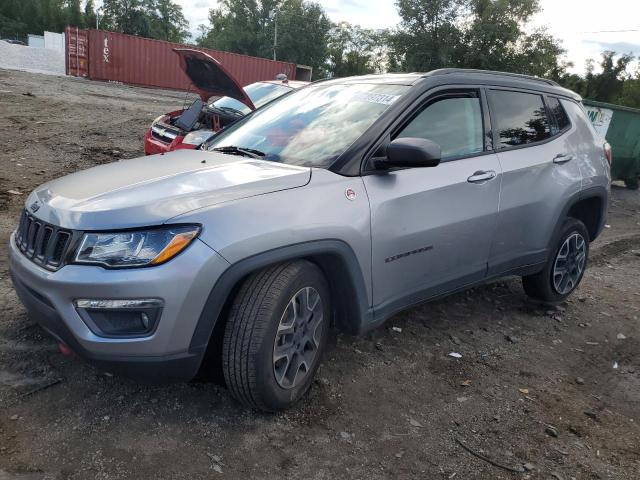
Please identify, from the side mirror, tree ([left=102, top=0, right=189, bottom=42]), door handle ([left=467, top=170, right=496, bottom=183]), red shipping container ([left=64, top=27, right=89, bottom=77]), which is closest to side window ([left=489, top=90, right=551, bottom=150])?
door handle ([left=467, top=170, right=496, bottom=183])

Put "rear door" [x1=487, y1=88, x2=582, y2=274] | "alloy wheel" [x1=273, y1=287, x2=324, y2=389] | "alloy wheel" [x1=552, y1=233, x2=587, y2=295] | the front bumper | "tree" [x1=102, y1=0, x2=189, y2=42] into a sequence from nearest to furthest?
the front bumper
"alloy wheel" [x1=273, y1=287, x2=324, y2=389]
"rear door" [x1=487, y1=88, x2=582, y2=274]
"alloy wheel" [x1=552, y1=233, x2=587, y2=295]
"tree" [x1=102, y1=0, x2=189, y2=42]

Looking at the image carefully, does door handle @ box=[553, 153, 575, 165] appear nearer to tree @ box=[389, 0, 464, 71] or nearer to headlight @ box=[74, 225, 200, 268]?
headlight @ box=[74, 225, 200, 268]

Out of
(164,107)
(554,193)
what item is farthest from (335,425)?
(164,107)

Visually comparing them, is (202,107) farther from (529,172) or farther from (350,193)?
(350,193)

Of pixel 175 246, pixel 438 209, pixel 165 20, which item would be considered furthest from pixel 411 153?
pixel 165 20

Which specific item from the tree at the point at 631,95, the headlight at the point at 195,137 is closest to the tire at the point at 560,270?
the headlight at the point at 195,137

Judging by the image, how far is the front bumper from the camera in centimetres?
222

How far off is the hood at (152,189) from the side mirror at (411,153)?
0.47m

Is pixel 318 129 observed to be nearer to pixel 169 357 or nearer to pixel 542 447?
pixel 169 357

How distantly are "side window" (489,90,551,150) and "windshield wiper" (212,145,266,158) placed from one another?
5.47 feet

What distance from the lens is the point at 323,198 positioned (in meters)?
2.72

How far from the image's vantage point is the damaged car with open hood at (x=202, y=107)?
590cm

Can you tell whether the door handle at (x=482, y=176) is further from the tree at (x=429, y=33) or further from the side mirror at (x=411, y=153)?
the tree at (x=429, y=33)

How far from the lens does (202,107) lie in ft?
23.1
